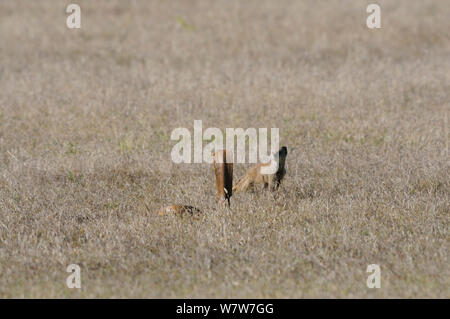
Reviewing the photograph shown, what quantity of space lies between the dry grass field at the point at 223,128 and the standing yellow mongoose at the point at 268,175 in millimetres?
189

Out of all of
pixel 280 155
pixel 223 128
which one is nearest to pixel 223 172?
pixel 280 155

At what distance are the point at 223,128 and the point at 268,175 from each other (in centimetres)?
284

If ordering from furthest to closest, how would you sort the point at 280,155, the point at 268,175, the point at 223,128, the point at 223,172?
the point at 223,128 < the point at 268,175 < the point at 280,155 < the point at 223,172

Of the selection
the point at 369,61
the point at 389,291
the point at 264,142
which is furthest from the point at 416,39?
the point at 389,291

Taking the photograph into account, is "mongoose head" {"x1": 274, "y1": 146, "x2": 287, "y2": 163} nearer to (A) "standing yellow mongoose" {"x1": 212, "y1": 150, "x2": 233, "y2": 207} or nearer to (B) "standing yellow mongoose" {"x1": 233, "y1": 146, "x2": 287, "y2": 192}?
(B) "standing yellow mongoose" {"x1": 233, "y1": 146, "x2": 287, "y2": 192}

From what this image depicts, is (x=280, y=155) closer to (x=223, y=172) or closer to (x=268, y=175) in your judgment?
(x=268, y=175)

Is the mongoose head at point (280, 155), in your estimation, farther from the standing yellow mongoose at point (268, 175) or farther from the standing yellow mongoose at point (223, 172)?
the standing yellow mongoose at point (223, 172)

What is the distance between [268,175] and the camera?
7.11 meters

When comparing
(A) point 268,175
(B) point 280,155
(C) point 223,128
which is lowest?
(A) point 268,175

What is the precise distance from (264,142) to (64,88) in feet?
13.6

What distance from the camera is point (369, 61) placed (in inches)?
536

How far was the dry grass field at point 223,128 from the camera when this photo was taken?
5.46 metres

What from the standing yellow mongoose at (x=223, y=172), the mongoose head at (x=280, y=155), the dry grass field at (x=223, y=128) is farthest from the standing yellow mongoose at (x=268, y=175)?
the standing yellow mongoose at (x=223, y=172)
